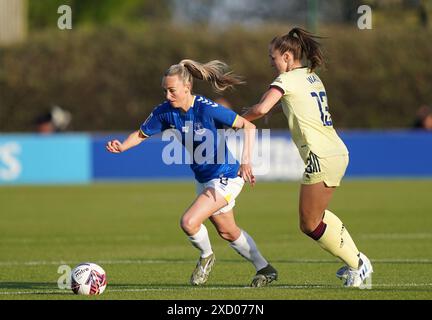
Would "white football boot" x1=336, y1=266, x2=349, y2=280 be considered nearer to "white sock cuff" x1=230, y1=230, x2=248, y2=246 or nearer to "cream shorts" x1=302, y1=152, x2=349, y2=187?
"cream shorts" x1=302, y1=152, x2=349, y2=187

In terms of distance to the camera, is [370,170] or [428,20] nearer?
[370,170]

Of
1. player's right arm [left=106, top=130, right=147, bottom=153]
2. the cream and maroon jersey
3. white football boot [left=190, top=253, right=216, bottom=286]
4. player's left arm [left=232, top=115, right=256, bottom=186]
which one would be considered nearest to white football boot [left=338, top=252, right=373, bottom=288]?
the cream and maroon jersey

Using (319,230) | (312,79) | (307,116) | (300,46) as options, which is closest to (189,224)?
(319,230)

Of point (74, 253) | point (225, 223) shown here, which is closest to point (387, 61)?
point (74, 253)

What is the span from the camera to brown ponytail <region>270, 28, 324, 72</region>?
9766mm

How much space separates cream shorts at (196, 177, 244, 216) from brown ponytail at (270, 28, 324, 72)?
131 cm

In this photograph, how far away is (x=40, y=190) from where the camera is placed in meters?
26.1

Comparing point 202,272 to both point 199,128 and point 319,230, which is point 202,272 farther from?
→ point 199,128

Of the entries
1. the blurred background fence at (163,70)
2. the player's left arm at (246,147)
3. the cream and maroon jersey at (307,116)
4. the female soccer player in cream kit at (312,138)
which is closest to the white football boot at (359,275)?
the female soccer player in cream kit at (312,138)

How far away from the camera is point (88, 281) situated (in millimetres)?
9500
